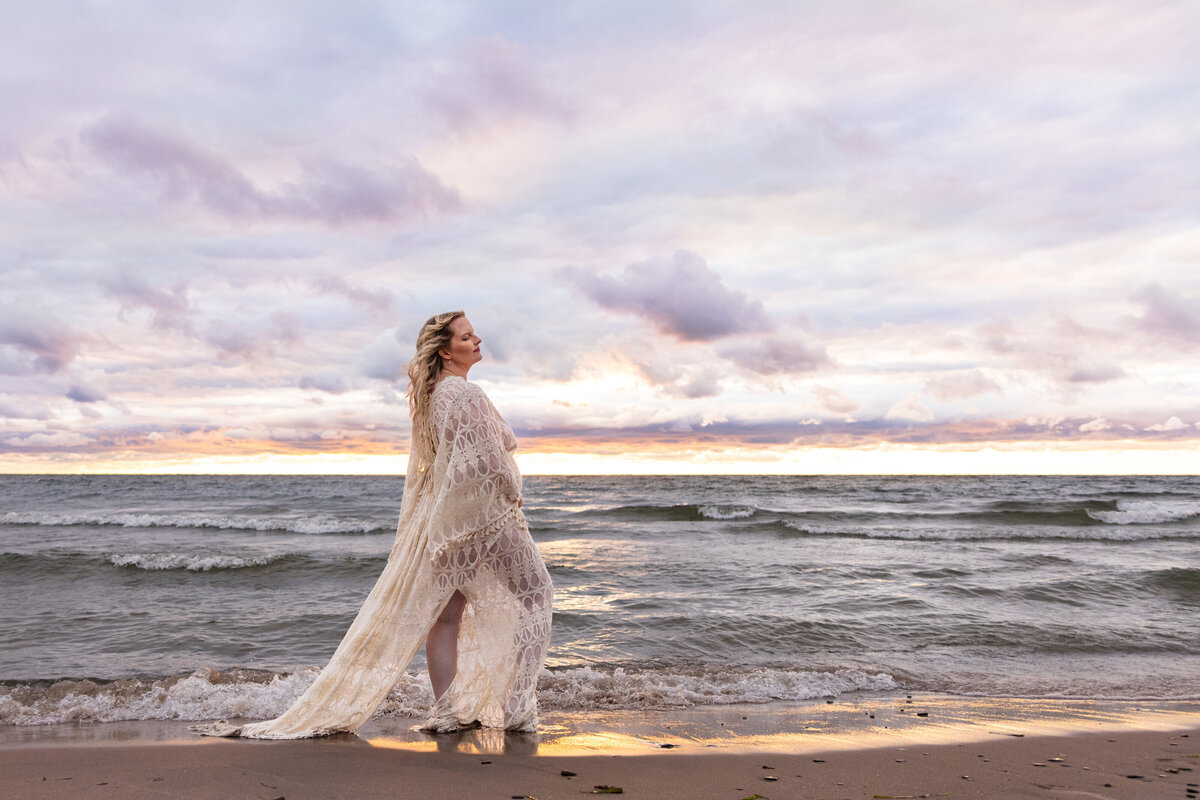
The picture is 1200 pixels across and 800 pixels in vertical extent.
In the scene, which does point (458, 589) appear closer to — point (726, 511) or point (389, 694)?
point (389, 694)

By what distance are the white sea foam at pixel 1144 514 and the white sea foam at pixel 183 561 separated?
25.6 m

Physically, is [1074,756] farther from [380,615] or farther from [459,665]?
[380,615]

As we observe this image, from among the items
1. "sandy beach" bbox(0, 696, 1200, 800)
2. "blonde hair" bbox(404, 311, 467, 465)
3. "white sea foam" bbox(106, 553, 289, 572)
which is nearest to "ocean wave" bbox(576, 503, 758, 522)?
"white sea foam" bbox(106, 553, 289, 572)

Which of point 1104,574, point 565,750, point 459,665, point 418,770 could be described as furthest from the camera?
point 1104,574

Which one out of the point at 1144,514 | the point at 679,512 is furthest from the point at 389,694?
the point at 1144,514

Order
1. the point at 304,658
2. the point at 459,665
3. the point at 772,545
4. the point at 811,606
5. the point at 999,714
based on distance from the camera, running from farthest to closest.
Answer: the point at 772,545, the point at 811,606, the point at 304,658, the point at 999,714, the point at 459,665

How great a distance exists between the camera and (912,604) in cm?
907

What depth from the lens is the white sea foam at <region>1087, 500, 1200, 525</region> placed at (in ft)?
80.9

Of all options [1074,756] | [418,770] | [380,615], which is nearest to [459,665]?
[380,615]

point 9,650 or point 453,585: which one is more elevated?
point 453,585

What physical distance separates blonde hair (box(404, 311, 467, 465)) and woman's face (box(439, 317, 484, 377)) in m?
0.03

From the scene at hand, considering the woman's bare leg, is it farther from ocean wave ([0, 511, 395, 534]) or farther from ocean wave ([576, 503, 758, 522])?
ocean wave ([576, 503, 758, 522])

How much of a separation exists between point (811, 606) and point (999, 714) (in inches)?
145

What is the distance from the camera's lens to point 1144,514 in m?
26.3
